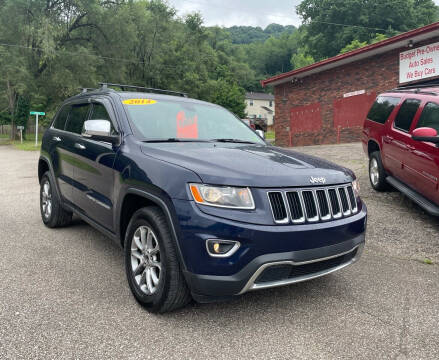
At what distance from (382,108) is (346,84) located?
11.2m

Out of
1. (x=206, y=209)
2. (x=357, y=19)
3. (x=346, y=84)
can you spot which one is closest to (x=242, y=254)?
(x=206, y=209)

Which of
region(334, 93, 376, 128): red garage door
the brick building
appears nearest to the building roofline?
the brick building

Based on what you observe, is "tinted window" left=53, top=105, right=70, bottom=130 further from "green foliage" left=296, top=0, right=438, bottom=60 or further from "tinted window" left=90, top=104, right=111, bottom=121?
"green foliage" left=296, top=0, right=438, bottom=60

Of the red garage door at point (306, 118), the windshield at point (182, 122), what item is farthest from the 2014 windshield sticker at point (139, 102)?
the red garage door at point (306, 118)

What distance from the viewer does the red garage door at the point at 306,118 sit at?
19281 mm

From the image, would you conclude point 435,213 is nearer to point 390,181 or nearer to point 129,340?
point 390,181

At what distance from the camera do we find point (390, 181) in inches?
254

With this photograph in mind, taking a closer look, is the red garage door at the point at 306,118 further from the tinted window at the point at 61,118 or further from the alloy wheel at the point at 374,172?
the tinted window at the point at 61,118

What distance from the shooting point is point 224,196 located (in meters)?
2.59

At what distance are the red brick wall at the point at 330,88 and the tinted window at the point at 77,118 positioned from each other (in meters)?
13.8

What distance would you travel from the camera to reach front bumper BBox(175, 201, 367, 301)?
251cm

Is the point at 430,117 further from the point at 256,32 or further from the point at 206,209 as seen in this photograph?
the point at 256,32

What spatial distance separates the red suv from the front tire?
3664mm

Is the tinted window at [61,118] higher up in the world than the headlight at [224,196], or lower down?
higher up
